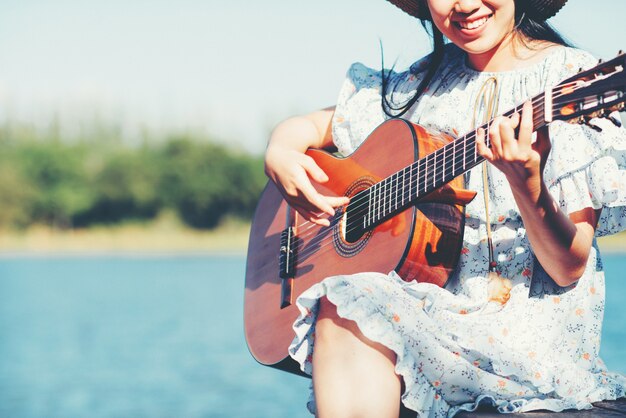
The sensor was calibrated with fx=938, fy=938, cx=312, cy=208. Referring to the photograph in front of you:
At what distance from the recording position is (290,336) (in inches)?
82.4

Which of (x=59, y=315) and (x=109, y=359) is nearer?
(x=109, y=359)

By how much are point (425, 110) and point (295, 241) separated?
18.9 inches

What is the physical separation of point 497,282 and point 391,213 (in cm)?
26

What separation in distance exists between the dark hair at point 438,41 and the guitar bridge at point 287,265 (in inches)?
16.0

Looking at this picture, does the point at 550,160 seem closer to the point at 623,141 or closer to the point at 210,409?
the point at 623,141

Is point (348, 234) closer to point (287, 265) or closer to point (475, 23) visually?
point (287, 265)

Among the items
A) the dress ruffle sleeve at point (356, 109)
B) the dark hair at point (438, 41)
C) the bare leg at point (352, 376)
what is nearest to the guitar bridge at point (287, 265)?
the dress ruffle sleeve at point (356, 109)

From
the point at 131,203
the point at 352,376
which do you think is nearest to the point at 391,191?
the point at 352,376

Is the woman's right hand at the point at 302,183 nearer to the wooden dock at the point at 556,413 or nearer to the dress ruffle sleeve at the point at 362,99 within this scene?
the dress ruffle sleeve at the point at 362,99

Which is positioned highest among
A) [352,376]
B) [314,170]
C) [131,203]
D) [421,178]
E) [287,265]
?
[421,178]

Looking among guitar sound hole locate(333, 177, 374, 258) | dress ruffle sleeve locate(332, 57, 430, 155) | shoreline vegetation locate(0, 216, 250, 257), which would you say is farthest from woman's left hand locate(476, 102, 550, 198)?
shoreline vegetation locate(0, 216, 250, 257)

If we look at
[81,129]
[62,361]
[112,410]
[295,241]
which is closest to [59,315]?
[62,361]

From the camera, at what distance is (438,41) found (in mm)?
2166

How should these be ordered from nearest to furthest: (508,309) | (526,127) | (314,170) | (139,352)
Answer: (526,127)
(508,309)
(314,170)
(139,352)
